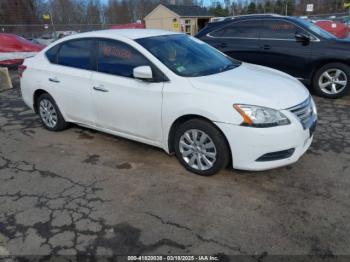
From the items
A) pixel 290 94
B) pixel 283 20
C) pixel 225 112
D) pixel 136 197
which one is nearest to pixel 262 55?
pixel 283 20

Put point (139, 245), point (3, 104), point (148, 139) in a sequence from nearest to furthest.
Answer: point (139, 245) → point (148, 139) → point (3, 104)

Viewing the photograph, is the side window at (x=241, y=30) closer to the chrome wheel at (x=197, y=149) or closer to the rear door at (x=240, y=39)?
the rear door at (x=240, y=39)

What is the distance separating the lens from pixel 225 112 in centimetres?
331

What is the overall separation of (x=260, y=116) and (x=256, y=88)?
0.41 metres

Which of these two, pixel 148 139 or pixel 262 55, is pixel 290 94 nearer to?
pixel 148 139

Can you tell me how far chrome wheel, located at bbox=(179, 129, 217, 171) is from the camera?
3.55 m

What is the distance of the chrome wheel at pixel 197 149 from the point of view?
140 inches

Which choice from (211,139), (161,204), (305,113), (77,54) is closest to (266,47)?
(305,113)

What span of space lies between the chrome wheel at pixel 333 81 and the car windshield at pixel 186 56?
2.95 m

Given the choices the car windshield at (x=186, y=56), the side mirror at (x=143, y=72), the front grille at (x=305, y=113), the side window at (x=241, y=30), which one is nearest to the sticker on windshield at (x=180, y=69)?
the car windshield at (x=186, y=56)

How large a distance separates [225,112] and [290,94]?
0.82 meters

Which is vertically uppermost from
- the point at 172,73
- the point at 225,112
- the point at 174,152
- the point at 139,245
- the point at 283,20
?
the point at 283,20

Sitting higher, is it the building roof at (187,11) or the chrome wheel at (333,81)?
the building roof at (187,11)

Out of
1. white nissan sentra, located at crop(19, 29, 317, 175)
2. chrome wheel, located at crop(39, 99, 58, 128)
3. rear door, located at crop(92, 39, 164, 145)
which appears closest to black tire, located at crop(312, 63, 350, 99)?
white nissan sentra, located at crop(19, 29, 317, 175)
